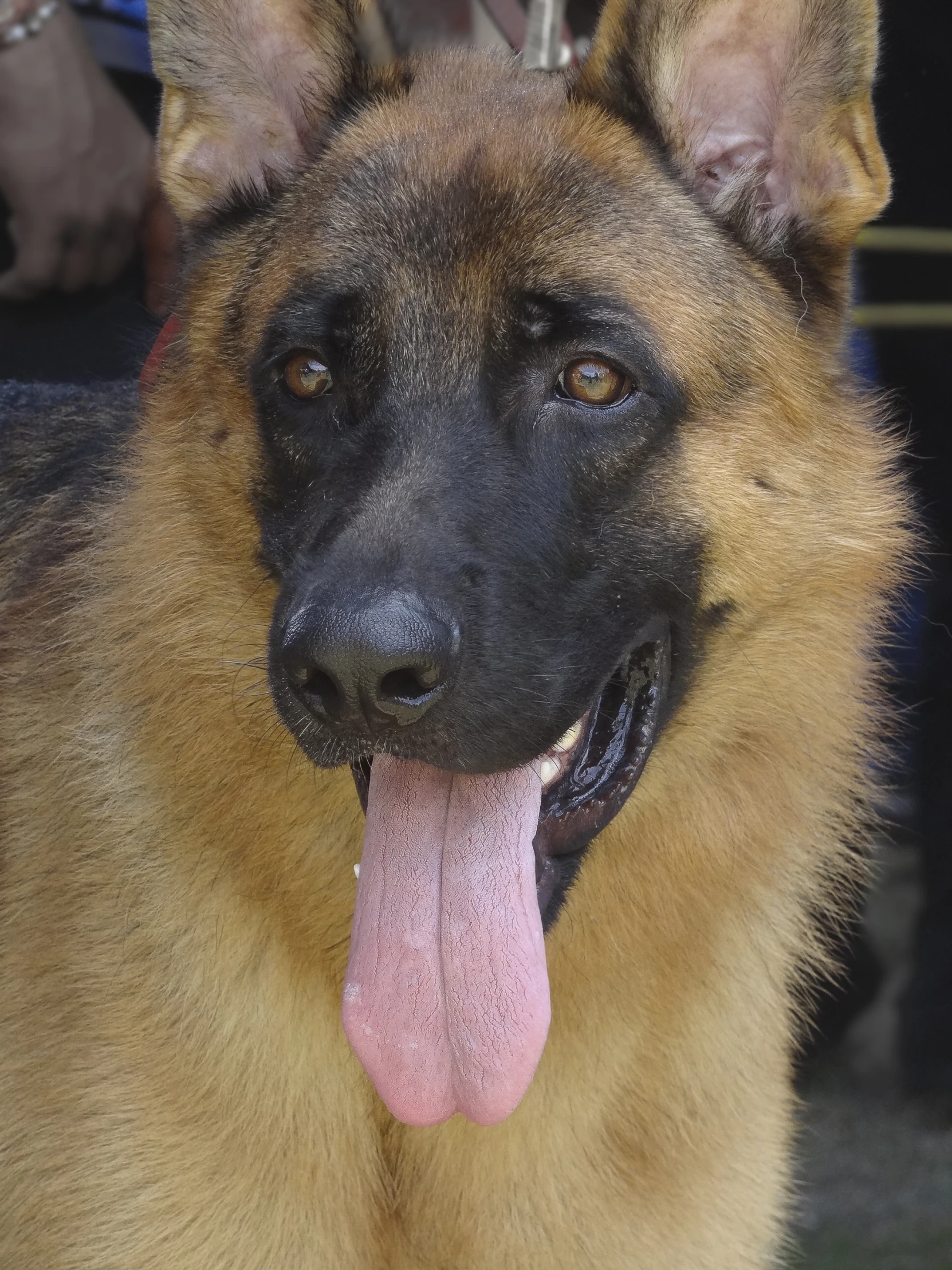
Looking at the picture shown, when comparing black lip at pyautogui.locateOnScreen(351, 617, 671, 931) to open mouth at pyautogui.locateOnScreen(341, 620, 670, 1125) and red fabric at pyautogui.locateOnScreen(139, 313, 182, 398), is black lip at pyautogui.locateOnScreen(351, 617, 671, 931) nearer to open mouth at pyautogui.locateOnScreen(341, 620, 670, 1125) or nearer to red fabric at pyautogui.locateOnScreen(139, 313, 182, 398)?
open mouth at pyautogui.locateOnScreen(341, 620, 670, 1125)

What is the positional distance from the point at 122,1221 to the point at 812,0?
2701 mm

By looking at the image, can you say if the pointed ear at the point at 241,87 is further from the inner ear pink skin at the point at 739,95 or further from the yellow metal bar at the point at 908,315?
the yellow metal bar at the point at 908,315

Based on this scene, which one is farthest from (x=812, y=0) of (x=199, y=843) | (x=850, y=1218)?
(x=850, y=1218)

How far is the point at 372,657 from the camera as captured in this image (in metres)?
2.33

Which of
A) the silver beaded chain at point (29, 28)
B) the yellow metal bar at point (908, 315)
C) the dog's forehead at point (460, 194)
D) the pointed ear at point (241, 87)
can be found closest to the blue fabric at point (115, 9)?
the silver beaded chain at point (29, 28)

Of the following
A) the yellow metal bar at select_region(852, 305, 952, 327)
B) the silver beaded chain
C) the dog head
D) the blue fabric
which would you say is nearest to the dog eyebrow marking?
the dog head

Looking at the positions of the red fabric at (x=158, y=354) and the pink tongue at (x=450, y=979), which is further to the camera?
the red fabric at (x=158, y=354)

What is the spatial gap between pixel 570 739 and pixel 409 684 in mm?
497

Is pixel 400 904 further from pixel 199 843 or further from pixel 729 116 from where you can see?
pixel 729 116

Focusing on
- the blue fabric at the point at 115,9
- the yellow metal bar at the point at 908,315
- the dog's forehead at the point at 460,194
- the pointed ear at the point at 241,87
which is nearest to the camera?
the dog's forehead at the point at 460,194

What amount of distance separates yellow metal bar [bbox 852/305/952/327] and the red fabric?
263cm

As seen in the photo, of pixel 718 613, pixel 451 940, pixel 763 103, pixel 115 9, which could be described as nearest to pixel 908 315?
pixel 763 103

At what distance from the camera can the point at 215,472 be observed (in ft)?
10.00

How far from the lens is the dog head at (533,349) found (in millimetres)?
2543
